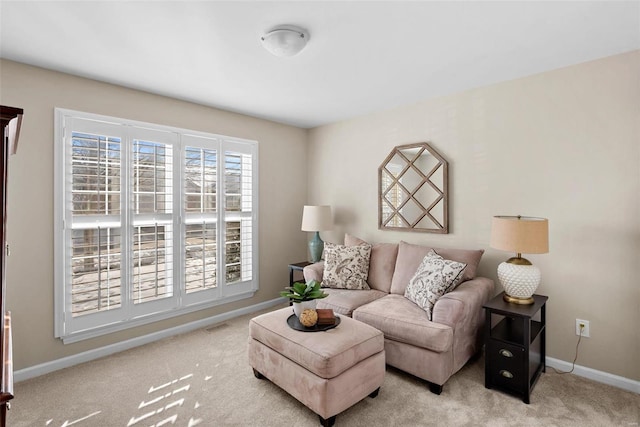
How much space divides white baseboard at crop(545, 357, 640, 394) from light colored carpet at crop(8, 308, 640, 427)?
58 millimetres

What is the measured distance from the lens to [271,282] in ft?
14.5

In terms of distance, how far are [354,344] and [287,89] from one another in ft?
7.63

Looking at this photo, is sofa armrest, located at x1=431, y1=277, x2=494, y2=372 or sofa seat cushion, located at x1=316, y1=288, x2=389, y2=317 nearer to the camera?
sofa armrest, located at x1=431, y1=277, x2=494, y2=372

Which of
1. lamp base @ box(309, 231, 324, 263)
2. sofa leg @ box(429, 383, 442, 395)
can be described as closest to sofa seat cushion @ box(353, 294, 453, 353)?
sofa leg @ box(429, 383, 442, 395)

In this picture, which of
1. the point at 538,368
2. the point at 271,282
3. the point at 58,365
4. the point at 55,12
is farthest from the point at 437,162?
the point at 58,365

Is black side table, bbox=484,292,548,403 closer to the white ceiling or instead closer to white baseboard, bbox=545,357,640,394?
white baseboard, bbox=545,357,640,394

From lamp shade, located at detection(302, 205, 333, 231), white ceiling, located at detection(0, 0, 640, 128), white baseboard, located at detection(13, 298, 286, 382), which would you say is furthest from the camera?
lamp shade, located at detection(302, 205, 333, 231)

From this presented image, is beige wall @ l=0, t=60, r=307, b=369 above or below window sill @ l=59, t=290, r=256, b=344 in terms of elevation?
above

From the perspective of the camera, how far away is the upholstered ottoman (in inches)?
79.4

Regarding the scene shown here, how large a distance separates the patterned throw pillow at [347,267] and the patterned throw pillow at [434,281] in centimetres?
64

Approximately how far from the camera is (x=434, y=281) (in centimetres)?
272

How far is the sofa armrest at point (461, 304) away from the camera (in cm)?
244

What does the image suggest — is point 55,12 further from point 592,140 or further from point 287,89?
point 592,140

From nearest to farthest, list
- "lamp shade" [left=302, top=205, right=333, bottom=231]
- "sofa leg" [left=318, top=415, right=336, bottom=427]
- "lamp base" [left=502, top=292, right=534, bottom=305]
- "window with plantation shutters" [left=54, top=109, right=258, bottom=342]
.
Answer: "sofa leg" [left=318, top=415, right=336, bottom=427], "lamp base" [left=502, top=292, right=534, bottom=305], "window with plantation shutters" [left=54, top=109, right=258, bottom=342], "lamp shade" [left=302, top=205, right=333, bottom=231]
